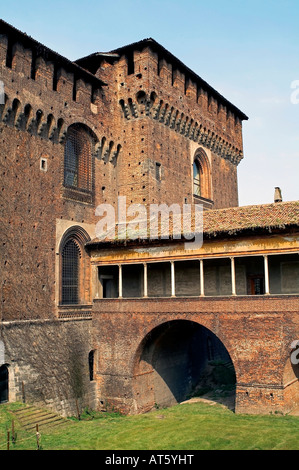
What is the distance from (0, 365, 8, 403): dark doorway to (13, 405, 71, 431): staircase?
0.81 metres

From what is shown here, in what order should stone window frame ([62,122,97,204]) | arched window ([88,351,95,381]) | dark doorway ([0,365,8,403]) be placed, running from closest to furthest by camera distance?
dark doorway ([0,365,8,403]) < arched window ([88,351,95,381]) < stone window frame ([62,122,97,204])

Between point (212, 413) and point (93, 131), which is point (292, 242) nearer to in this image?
point (212, 413)

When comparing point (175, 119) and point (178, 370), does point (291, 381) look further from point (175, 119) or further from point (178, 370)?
point (175, 119)

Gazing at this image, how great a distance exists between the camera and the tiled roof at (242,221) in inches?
688

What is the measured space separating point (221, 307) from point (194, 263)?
346 cm

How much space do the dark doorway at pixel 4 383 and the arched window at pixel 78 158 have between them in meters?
7.97

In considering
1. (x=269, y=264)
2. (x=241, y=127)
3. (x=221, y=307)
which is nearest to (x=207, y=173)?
(x=241, y=127)

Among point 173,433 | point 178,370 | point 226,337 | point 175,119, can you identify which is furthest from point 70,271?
point 175,119

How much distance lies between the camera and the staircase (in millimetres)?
15284

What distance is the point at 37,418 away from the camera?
15938mm

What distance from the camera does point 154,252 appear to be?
1992 cm

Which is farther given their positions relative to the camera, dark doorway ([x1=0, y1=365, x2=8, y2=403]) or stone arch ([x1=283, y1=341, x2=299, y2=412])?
stone arch ([x1=283, y1=341, x2=299, y2=412])

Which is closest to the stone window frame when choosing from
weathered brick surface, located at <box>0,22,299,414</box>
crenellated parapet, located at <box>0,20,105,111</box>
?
weathered brick surface, located at <box>0,22,299,414</box>

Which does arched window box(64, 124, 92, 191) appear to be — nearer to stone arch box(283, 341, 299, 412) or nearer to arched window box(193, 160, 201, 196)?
arched window box(193, 160, 201, 196)
